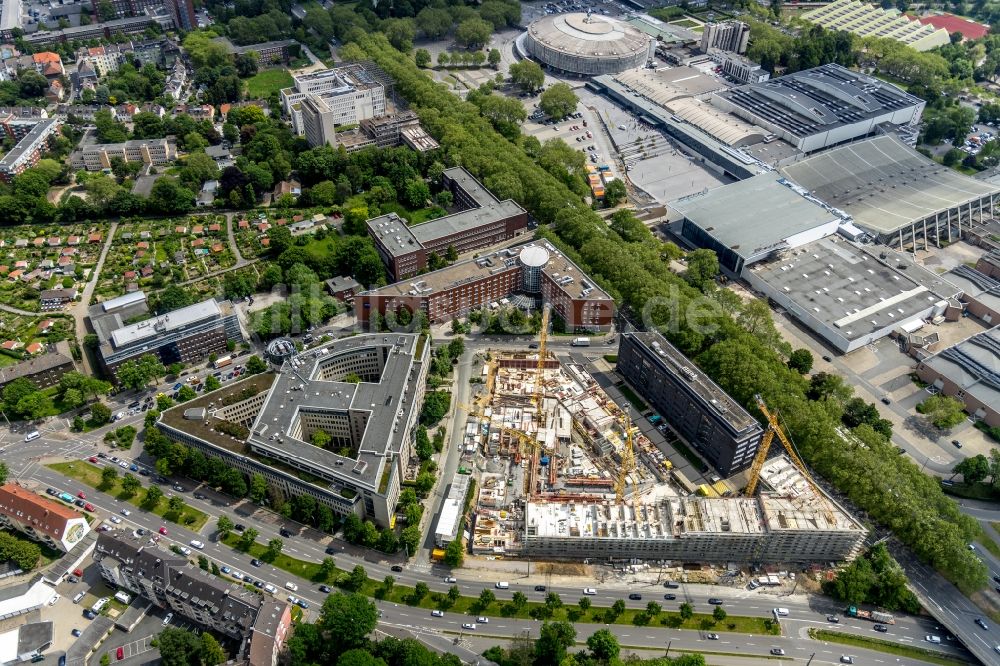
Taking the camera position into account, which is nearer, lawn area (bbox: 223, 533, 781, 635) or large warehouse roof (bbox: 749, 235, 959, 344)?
lawn area (bbox: 223, 533, 781, 635)

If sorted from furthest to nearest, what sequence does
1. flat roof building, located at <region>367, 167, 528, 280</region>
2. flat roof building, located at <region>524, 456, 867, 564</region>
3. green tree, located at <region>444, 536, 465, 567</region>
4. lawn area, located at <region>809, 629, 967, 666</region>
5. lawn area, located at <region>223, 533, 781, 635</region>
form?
flat roof building, located at <region>367, 167, 528, 280</region>
green tree, located at <region>444, 536, 465, 567</region>
flat roof building, located at <region>524, 456, 867, 564</region>
lawn area, located at <region>223, 533, 781, 635</region>
lawn area, located at <region>809, 629, 967, 666</region>

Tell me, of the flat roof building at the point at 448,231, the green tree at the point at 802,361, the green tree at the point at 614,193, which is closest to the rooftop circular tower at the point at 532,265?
the flat roof building at the point at 448,231

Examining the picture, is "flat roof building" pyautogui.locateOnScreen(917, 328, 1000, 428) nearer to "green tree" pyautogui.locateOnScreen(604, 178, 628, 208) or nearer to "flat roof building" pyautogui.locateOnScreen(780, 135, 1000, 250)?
"flat roof building" pyautogui.locateOnScreen(780, 135, 1000, 250)

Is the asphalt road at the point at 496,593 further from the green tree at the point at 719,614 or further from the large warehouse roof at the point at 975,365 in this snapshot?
the large warehouse roof at the point at 975,365

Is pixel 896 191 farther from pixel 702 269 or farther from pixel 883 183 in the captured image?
pixel 702 269

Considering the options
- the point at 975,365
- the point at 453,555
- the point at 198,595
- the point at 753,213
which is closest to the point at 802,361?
the point at 975,365

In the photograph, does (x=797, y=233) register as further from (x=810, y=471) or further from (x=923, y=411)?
(x=810, y=471)

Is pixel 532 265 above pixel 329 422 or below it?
above

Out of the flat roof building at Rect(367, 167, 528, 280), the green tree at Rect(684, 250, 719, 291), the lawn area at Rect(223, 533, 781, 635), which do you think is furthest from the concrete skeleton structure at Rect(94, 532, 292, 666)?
the green tree at Rect(684, 250, 719, 291)

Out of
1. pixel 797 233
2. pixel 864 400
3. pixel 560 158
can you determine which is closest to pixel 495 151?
pixel 560 158
